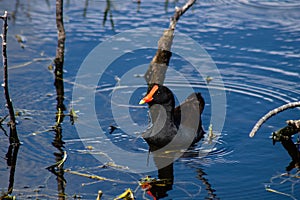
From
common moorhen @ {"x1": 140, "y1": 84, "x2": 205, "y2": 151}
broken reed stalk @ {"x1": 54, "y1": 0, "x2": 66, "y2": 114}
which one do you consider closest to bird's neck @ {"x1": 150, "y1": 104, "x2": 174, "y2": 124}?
common moorhen @ {"x1": 140, "y1": 84, "x2": 205, "y2": 151}

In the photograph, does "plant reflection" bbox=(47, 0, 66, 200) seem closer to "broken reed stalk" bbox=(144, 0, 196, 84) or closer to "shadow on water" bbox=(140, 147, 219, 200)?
"shadow on water" bbox=(140, 147, 219, 200)

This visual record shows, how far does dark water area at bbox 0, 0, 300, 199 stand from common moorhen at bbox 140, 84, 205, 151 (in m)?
0.15

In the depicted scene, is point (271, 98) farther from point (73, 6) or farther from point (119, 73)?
point (73, 6)

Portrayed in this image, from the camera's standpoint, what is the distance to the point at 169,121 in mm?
7000

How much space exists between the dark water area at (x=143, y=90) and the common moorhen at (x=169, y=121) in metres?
0.15

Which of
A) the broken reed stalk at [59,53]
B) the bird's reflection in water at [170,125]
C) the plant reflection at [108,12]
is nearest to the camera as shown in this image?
the bird's reflection in water at [170,125]

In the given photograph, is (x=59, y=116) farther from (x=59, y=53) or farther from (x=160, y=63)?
(x=160, y=63)

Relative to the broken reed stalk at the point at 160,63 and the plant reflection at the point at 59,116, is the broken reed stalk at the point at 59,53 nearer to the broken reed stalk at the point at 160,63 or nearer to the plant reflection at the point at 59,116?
the plant reflection at the point at 59,116

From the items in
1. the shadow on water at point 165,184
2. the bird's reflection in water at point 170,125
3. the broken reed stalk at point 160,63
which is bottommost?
the shadow on water at point 165,184

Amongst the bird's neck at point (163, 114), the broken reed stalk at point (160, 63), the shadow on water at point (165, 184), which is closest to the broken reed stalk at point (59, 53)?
the broken reed stalk at point (160, 63)

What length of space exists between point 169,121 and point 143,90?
1.10 meters

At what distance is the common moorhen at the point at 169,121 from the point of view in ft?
22.5

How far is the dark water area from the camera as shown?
5.84 metres

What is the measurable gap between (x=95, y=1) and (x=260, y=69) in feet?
12.4
